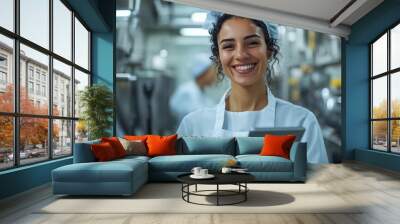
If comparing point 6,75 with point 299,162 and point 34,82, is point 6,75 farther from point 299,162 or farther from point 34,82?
point 299,162

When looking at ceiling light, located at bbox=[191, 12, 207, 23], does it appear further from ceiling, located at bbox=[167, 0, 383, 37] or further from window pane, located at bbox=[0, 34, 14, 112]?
window pane, located at bbox=[0, 34, 14, 112]

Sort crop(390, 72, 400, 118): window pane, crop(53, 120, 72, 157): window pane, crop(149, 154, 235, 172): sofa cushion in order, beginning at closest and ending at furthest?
crop(149, 154, 235, 172): sofa cushion
crop(53, 120, 72, 157): window pane
crop(390, 72, 400, 118): window pane

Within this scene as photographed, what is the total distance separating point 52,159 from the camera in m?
6.68

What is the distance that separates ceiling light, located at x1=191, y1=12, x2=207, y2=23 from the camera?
368 inches

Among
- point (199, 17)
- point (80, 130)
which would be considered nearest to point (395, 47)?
point (199, 17)

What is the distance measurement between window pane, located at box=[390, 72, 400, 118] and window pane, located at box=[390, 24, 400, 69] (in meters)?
0.24

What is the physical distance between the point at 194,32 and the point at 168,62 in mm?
951

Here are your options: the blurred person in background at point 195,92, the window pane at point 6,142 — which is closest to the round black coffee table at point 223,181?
the window pane at point 6,142

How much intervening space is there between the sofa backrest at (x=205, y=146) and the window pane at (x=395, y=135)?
3624 mm

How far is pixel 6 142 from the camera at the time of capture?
512 centimetres

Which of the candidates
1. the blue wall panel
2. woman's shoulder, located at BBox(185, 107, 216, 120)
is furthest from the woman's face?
the blue wall panel

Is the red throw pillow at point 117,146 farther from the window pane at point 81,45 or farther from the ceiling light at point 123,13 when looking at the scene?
the ceiling light at point 123,13

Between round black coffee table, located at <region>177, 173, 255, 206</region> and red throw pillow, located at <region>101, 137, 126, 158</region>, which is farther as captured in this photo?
red throw pillow, located at <region>101, 137, 126, 158</region>

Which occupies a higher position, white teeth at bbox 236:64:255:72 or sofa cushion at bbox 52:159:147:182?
white teeth at bbox 236:64:255:72
